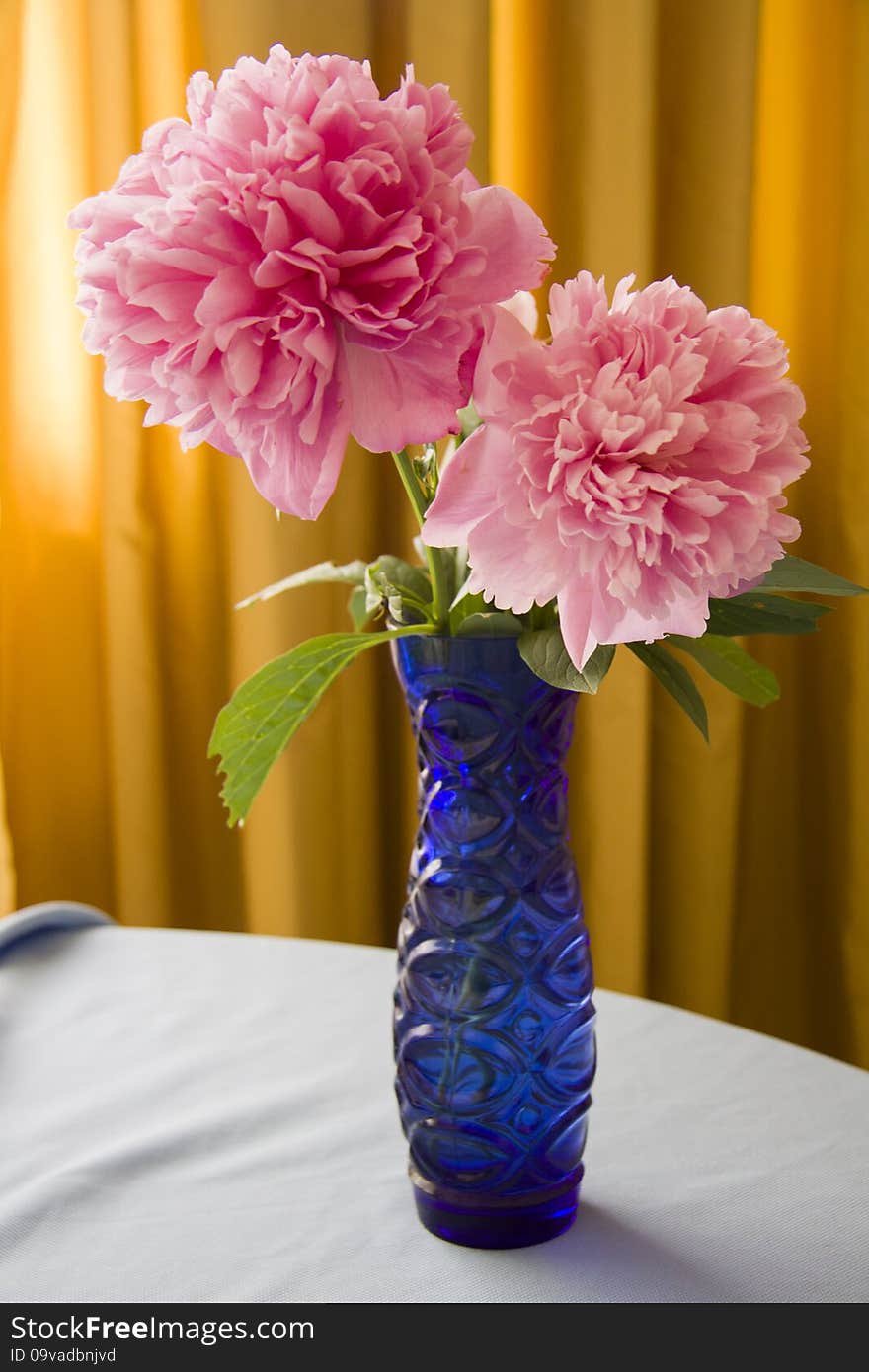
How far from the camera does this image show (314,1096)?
85 cm

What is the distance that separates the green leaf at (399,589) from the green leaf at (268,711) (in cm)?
2

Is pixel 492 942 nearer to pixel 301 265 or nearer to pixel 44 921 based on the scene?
pixel 301 265

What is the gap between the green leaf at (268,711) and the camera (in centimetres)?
64

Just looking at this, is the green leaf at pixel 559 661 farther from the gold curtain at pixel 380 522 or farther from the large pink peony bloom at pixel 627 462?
the gold curtain at pixel 380 522

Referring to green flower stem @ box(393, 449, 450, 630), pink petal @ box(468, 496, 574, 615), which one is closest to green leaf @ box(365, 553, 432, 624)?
green flower stem @ box(393, 449, 450, 630)

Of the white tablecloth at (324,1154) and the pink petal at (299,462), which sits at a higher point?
the pink petal at (299,462)

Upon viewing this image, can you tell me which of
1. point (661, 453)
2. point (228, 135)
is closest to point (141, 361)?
point (228, 135)

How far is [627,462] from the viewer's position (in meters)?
0.49

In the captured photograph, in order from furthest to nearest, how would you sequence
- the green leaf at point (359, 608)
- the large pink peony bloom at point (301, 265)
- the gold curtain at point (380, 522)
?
→ the gold curtain at point (380, 522) → the green leaf at point (359, 608) → the large pink peony bloom at point (301, 265)

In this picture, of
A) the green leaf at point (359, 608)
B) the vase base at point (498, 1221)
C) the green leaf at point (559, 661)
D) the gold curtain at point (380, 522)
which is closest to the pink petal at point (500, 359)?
the green leaf at point (559, 661)

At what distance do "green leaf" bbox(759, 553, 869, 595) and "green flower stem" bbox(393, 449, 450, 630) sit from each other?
0.15 metres

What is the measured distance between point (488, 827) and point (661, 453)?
23 cm

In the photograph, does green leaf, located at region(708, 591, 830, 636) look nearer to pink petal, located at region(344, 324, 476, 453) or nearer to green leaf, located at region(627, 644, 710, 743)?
green leaf, located at region(627, 644, 710, 743)

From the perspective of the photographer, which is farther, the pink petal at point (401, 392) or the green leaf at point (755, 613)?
the green leaf at point (755, 613)
